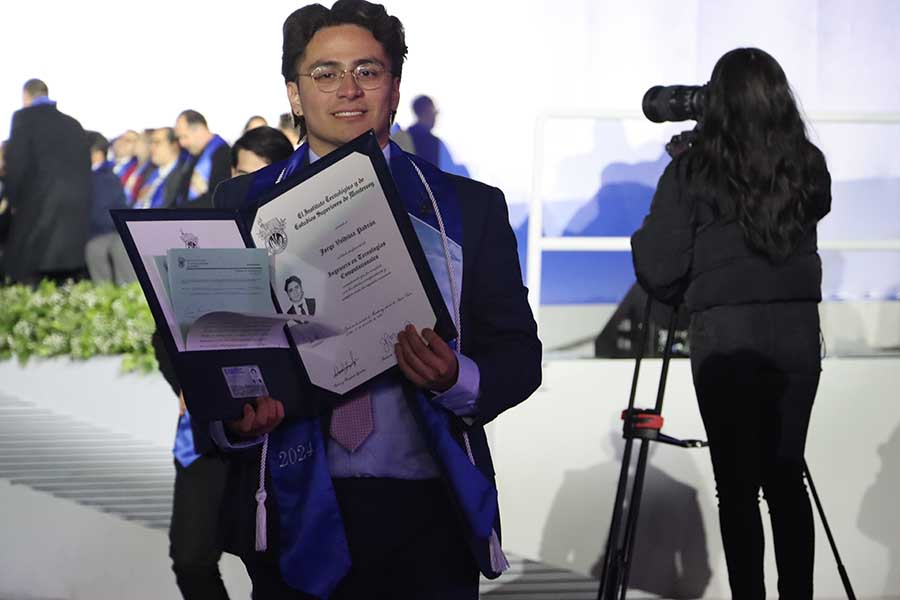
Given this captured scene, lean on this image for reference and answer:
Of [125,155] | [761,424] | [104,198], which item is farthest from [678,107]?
[125,155]

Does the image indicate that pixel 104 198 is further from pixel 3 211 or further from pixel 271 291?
pixel 271 291

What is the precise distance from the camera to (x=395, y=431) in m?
2.01

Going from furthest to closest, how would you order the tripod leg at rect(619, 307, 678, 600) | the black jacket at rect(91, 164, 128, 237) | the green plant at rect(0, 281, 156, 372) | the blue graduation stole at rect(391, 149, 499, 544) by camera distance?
the black jacket at rect(91, 164, 128, 237) → the green plant at rect(0, 281, 156, 372) → the tripod leg at rect(619, 307, 678, 600) → the blue graduation stole at rect(391, 149, 499, 544)

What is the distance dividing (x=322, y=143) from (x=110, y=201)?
6.05 m

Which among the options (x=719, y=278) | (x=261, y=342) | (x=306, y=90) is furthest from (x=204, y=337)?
(x=719, y=278)

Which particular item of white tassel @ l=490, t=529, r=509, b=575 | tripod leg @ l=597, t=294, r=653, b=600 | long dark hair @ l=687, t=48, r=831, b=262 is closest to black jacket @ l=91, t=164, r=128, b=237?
tripod leg @ l=597, t=294, r=653, b=600

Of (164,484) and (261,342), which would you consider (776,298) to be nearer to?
(261,342)

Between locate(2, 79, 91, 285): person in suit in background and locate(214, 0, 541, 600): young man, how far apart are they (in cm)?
582

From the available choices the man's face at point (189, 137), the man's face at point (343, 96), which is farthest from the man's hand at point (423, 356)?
the man's face at point (189, 137)

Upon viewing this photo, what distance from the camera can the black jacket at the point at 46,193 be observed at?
767 centimetres

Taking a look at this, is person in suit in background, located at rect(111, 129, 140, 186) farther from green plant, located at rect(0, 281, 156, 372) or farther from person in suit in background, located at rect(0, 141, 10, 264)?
green plant, located at rect(0, 281, 156, 372)

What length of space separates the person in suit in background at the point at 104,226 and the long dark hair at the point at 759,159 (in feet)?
14.5

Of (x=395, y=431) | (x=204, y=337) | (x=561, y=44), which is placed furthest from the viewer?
(x=561, y=44)
